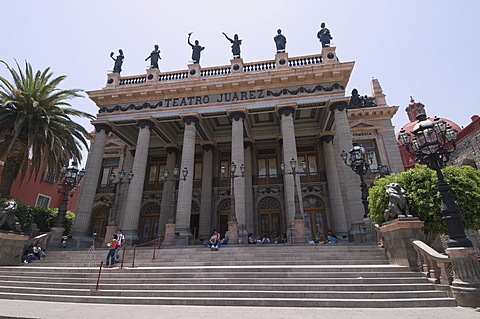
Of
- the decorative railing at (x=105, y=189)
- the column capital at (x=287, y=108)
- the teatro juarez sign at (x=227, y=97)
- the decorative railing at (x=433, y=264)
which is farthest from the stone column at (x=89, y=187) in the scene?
the decorative railing at (x=433, y=264)

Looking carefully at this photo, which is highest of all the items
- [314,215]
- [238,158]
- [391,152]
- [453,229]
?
[391,152]

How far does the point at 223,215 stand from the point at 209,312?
14568mm

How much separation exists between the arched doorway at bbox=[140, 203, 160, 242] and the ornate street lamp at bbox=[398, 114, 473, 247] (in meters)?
18.4

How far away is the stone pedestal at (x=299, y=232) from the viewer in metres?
12.4

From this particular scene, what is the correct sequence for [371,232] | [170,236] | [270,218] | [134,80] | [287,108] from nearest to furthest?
[371,232], [170,236], [287,108], [270,218], [134,80]

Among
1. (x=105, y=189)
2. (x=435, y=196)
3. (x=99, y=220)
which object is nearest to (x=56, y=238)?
(x=99, y=220)

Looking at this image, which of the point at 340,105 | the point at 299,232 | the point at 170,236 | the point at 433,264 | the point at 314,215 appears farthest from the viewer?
the point at 314,215

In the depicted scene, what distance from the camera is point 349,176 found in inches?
590

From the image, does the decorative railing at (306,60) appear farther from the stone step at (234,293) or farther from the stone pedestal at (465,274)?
the stone step at (234,293)

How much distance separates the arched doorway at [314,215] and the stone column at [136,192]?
37.4ft

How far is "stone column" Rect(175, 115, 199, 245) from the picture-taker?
1466 cm

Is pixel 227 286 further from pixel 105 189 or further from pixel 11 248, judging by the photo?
pixel 105 189

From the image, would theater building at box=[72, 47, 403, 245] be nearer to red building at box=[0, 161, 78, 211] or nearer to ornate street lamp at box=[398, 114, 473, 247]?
red building at box=[0, 161, 78, 211]

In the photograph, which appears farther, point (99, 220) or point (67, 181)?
point (99, 220)
